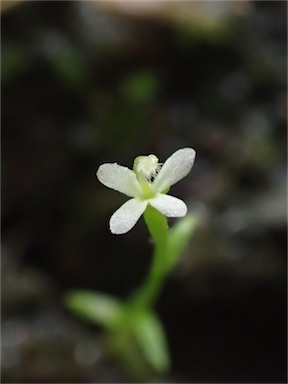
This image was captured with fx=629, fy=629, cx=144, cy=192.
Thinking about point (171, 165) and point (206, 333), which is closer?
point (171, 165)

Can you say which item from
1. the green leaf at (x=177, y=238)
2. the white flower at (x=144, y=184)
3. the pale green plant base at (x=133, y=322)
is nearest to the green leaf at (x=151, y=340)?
the pale green plant base at (x=133, y=322)

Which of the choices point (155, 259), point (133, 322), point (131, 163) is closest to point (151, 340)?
point (133, 322)

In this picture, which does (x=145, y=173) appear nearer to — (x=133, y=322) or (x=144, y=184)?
(x=144, y=184)

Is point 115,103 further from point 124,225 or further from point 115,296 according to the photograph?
point 124,225

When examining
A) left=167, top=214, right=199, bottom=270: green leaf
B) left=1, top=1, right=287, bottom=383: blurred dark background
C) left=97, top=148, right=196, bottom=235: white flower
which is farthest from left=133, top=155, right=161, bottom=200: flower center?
left=1, top=1, right=287, bottom=383: blurred dark background

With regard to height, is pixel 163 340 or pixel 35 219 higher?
pixel 35 219

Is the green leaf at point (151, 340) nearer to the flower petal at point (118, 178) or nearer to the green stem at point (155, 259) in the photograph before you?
the green stem at point (155, 259)

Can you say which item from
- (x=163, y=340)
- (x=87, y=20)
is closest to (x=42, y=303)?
(x=163, y=340)
